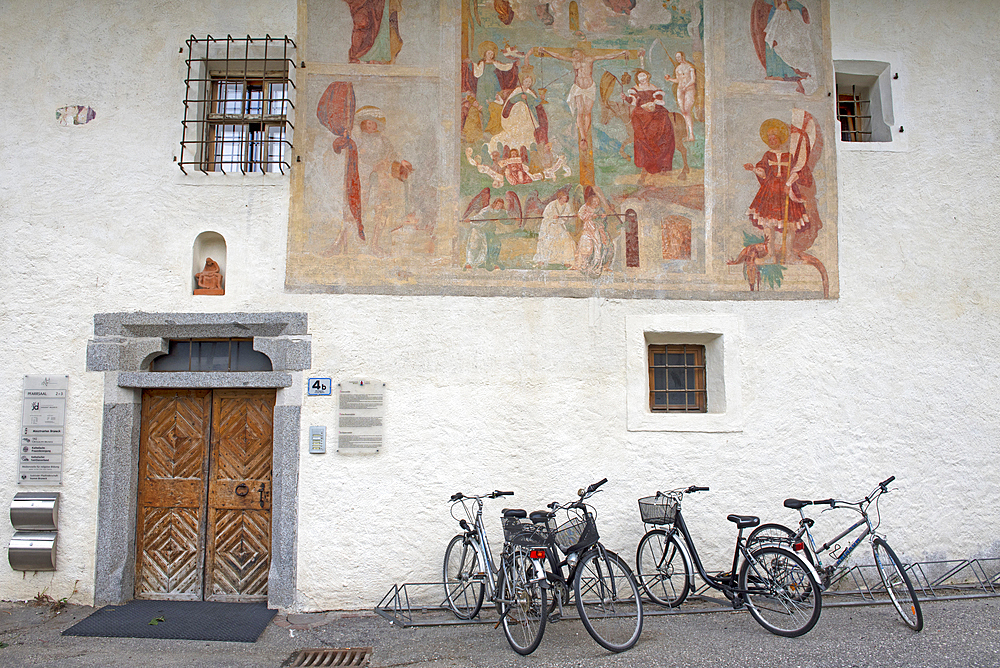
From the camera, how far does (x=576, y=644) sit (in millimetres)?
4355

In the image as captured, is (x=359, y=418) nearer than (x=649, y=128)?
Yes

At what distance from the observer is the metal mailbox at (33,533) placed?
16.7 ft

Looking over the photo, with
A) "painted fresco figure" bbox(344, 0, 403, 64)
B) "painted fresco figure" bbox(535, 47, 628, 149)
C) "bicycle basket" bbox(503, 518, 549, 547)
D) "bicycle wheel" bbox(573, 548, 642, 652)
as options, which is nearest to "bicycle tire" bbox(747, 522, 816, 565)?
"bicycle wheel" bbox(573, 548, 642, 652)

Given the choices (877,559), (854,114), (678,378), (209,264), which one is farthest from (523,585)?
(854,114)

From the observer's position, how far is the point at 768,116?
5727 mm

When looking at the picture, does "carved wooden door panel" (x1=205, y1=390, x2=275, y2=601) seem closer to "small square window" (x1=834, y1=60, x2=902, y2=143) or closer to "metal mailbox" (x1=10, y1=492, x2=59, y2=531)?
"metal mailbox" (x1=10, y1=492, x2=59, y2=531)

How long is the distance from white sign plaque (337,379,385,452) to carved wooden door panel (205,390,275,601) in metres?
0.70

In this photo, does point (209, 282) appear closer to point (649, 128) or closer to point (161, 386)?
point (161, 386)

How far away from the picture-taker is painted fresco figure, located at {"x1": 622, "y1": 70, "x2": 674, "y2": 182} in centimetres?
562

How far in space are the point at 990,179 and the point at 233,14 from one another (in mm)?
6856

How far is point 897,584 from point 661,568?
1.79 metres

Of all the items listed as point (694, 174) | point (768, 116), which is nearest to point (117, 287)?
point (694, 174)

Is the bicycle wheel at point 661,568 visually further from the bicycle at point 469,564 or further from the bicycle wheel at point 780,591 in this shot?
the bicycle at point 469,564

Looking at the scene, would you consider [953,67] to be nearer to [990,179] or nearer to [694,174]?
[990,179]
